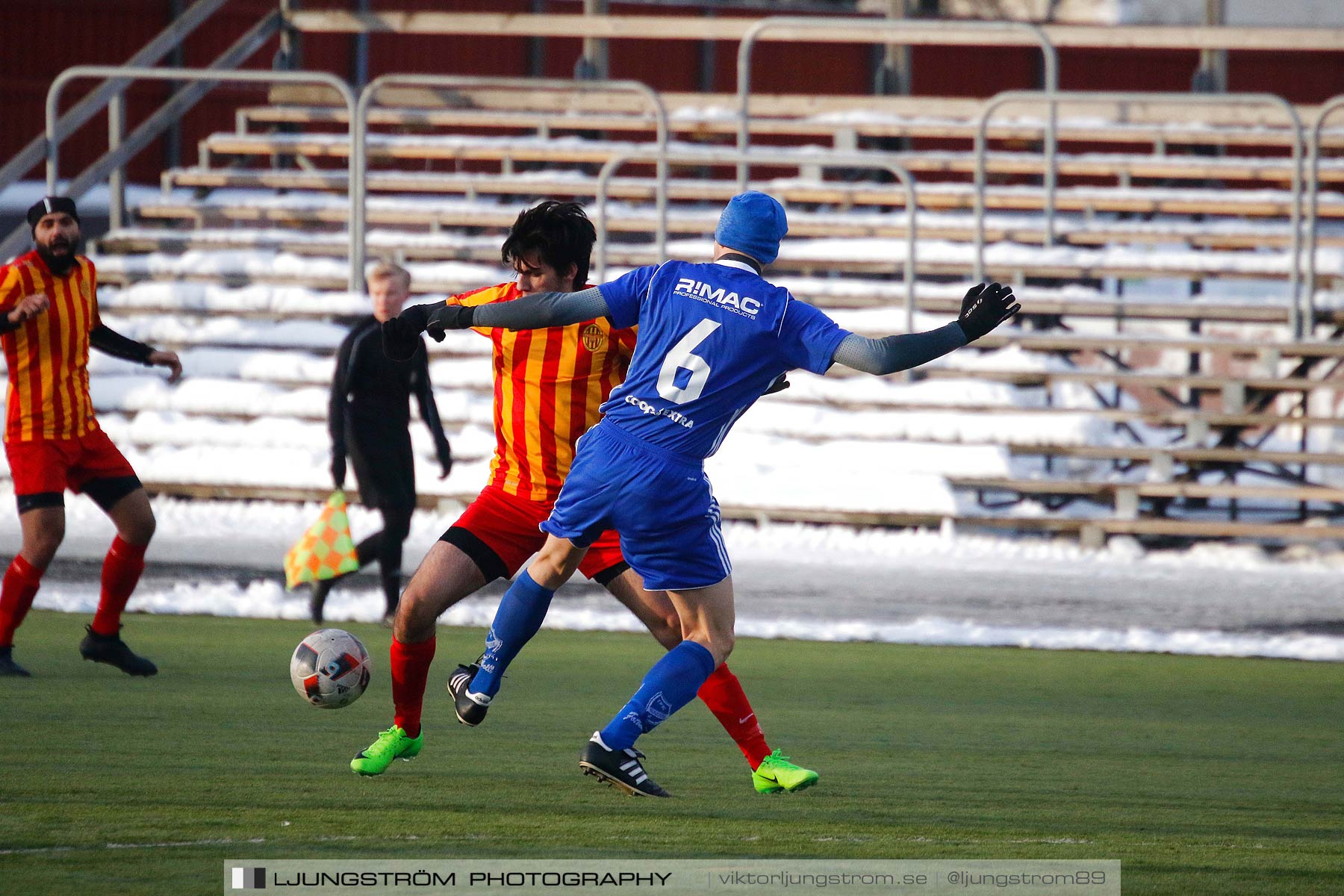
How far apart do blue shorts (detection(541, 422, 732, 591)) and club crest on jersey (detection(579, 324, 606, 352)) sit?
1.76ft

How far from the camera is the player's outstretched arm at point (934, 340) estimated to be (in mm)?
5223

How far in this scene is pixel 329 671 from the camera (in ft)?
21.0

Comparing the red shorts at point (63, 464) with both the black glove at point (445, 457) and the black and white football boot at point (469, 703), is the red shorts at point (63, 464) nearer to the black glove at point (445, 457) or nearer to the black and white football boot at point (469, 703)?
the black glove at point (445, 457)

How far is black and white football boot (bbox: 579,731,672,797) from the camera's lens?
541cm

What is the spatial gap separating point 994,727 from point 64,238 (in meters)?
4.17

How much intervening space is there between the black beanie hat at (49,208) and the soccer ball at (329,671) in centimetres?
247

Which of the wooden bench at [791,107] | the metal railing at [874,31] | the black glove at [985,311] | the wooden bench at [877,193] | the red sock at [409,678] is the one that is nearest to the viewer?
the black glove at [985,311]

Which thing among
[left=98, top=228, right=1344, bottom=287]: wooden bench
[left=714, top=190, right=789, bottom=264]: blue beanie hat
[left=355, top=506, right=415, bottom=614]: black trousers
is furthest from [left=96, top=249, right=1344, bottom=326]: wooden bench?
[left=714, top=190, right=789, bottom=264]: blue beanie hat

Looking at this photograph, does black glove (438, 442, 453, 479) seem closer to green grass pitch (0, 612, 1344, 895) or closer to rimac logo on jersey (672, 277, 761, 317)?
green grass pitch (0, 612, 1344, 895)

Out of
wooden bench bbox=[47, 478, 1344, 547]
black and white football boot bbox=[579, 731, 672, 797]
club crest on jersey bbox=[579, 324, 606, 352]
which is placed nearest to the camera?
black and white football boot bbox=[579, 731, 672, 797]

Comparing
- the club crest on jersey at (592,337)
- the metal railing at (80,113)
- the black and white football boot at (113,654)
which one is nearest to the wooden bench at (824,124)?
the metal railing at (80,113)

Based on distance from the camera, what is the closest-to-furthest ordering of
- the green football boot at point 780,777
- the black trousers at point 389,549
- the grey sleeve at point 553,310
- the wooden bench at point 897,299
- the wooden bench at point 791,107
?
the grey sleeve at point 553,310
the green football boot at point 780,777
the black trousers at point 389,549
the wooden bench at point 897,299
the wooden bench at point 791,107

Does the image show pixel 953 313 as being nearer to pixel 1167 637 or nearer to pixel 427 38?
pixel 1167 637

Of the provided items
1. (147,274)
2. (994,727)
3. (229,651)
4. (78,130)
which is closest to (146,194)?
(78,130)
